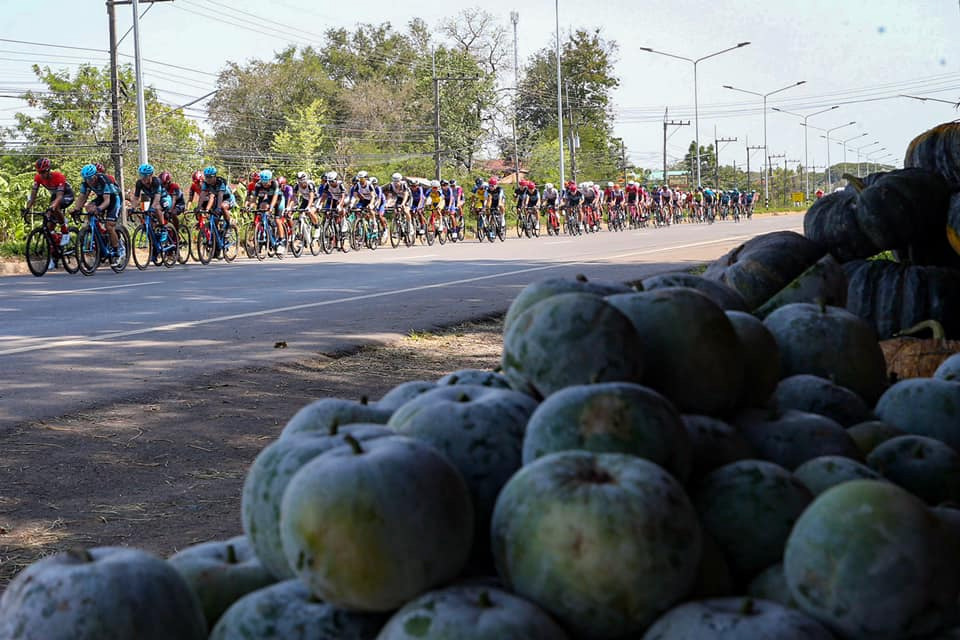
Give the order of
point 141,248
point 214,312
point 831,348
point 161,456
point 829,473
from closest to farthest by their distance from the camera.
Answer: point 829,473 → point 831,348 → point 161,456 → point 214,312 → point 141,248

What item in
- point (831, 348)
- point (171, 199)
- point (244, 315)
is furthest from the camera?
point (171, 199)

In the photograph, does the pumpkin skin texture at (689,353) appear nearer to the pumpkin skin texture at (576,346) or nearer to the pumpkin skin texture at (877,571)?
the pumpkin skin texture at (576,346)

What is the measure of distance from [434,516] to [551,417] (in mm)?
283

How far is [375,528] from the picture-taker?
146 centimetres

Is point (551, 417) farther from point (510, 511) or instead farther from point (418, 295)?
point (418, 295)

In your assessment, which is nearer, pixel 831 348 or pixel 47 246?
pixel 831 348

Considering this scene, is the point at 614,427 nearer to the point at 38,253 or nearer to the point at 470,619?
the point at 470,619

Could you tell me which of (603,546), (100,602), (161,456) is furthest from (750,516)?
(161,456)

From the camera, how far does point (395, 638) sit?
1434mm

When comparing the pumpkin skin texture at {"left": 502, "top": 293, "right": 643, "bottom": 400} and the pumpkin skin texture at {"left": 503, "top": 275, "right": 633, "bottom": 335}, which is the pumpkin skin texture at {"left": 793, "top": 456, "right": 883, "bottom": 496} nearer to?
the pumpkin skin texture at {"left": 502, "top": 293, "right": 643, "bottom": 400}

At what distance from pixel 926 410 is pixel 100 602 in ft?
5.28

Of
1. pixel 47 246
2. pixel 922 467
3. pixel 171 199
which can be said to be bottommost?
pixel 922 467

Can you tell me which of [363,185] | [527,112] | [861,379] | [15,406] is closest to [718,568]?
[861,379]

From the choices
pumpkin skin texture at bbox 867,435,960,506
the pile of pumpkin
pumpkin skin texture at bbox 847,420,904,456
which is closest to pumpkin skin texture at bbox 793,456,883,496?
the pile of pumpkin
